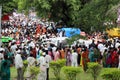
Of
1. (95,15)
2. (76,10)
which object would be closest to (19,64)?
(95,15)

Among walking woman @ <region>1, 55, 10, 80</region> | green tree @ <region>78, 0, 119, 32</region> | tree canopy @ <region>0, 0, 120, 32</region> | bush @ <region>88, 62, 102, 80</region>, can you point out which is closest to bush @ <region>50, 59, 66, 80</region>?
bush @ <region>88, 62, 102, 80</region>

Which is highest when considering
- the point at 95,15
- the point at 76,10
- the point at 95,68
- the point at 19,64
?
the point at 95,15

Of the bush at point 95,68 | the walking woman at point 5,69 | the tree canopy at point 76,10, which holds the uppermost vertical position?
the tree canopy at point 76,10

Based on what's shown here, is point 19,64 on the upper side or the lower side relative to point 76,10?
lower

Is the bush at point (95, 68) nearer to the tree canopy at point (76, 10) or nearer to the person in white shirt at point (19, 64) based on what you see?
the tree canopy at point (76, 10)

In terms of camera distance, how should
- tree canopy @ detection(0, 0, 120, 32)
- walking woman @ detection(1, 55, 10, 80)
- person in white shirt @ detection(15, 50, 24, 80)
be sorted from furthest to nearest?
person in white shirt @ detection(15, 50, 24, 80)
walking woman @ detection(1, 55, 10, 80)
tree canopy @ detection(0, 0, 120, 32)

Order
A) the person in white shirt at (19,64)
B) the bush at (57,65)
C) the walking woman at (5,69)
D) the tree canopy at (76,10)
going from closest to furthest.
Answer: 1. the tree canopy at (76,10)
2. the walking woman at (5,69)
3. the person in white shirt at (19,64)
4. the bush at (57,65)

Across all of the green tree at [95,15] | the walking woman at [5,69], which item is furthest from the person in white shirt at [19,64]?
the green tree at [95,15]

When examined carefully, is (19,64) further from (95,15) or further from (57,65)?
(95,15)

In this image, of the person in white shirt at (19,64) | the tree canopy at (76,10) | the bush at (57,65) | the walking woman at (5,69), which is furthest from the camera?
the bush at (57,65)

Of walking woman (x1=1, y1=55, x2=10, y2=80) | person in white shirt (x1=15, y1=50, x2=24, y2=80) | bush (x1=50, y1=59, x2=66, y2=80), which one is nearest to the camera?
walking woman (x1=1, y1=55, x2=10, y2=80)

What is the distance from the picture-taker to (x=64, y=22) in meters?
34.8

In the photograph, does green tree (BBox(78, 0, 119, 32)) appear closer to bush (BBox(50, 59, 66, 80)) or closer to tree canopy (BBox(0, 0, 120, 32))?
tree canopy (BBox(0, 0, 120, 32))

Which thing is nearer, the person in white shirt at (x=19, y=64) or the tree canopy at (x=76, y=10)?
the tree canopy at (x=76, y=10)
